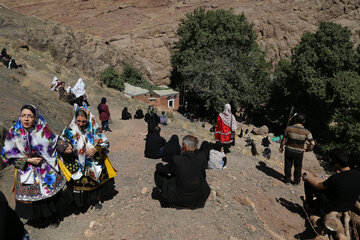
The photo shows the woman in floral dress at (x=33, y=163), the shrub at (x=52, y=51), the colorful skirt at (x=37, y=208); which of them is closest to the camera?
the woman in floral dress at (x=33, y=163)

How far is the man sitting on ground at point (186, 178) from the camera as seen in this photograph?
352 centimetres

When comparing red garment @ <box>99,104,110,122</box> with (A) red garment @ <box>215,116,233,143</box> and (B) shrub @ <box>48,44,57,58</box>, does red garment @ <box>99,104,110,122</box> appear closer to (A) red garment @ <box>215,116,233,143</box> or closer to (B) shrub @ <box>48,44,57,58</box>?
(A) red garment @ <box>215,116,233,143</box>

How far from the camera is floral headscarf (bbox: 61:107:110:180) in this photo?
3.60 meters

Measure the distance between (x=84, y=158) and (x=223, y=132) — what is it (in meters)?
4.22

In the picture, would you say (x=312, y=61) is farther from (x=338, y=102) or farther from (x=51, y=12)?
(x=51, y=12)

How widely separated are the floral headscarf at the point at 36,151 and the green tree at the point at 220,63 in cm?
2076

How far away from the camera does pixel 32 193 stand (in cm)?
331

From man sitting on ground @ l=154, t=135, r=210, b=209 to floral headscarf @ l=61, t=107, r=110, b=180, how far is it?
1.03 meters

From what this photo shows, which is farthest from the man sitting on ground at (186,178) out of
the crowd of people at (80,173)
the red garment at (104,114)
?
the red garment at (104,114)

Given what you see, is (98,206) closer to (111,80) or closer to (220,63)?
(220,63)

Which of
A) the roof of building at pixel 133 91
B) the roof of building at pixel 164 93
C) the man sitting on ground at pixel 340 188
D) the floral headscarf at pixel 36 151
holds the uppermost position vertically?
the floral headscarf at pixel 36 151

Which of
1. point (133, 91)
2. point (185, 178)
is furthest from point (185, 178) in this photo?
point (133, 91)

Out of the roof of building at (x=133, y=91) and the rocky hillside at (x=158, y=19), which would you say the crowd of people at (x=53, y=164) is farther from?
the rocky hillside at (x=158, y=19)

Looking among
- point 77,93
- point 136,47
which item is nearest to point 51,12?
point 136,47
